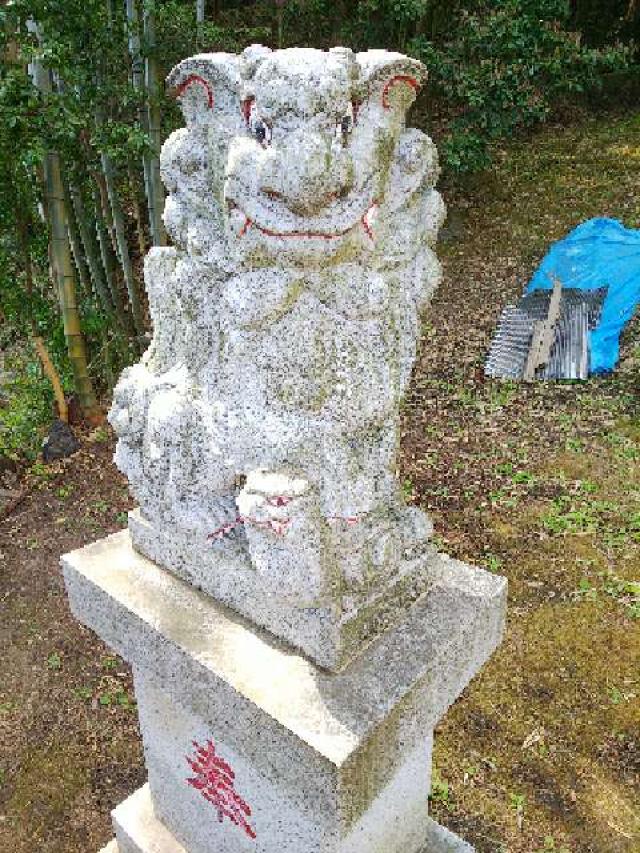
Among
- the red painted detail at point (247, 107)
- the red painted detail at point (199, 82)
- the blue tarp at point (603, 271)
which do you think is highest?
the red painted detail at point (199, 82)

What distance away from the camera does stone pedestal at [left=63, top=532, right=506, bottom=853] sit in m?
1.85

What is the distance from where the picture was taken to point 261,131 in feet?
5.60

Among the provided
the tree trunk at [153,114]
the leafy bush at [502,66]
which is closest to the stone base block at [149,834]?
the tree trunk at [153,114]

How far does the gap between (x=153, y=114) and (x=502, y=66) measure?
4483mm

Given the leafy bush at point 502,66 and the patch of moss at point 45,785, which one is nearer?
the patch of moss at point 45,785

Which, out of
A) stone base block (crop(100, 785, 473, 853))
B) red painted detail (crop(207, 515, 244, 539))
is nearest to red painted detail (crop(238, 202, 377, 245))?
red painted detail (crop(207, 515, 244, 539))

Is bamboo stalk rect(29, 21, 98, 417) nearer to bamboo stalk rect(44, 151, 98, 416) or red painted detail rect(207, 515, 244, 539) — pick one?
bamboo stalk rect(44, 151, 98, 416)

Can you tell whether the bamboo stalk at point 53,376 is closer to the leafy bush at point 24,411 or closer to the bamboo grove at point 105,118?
the bamboo grove at point 105,118

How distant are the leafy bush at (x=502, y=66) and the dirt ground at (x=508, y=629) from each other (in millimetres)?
2381

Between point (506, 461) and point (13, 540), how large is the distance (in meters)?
3.43

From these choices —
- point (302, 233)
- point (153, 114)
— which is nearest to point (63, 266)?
point (153, 114)

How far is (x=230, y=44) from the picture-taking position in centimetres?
670

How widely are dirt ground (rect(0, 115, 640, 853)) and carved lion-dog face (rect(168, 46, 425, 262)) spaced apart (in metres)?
2.58

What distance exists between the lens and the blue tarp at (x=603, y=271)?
6719 mm
